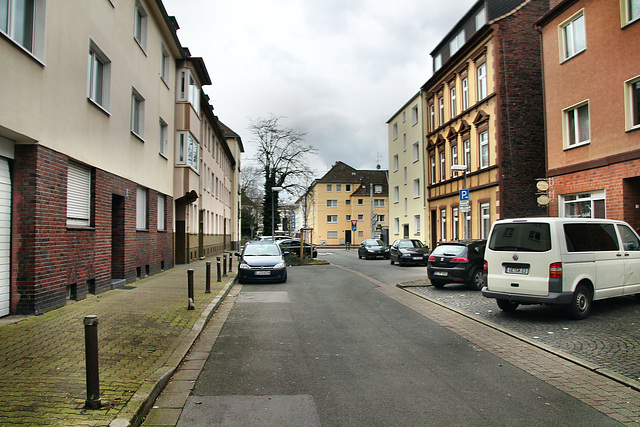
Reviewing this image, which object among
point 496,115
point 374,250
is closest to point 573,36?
point 496,115

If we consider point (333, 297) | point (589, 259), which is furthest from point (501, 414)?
point (333, 297)

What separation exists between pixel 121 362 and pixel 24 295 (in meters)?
3.69

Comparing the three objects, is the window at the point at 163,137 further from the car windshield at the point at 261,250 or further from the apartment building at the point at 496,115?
the apartment building at the point at 496,115

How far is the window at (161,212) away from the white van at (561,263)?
42.9 ft

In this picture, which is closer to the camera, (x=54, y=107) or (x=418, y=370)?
(x=418, y=370)

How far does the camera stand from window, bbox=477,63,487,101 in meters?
24.5

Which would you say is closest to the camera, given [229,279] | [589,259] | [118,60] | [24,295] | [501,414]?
[501,414]

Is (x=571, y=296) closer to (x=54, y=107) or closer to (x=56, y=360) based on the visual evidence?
(x=56, y=360)

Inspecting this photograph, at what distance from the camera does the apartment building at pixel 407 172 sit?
34.1 meters

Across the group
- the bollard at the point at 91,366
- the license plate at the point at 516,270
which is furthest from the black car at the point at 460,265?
the bollard at the point at 91,366

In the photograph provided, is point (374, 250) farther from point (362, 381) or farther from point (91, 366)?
point (91, 366)

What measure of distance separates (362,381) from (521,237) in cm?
537

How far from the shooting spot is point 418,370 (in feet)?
19.7

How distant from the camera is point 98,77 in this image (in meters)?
12.3
